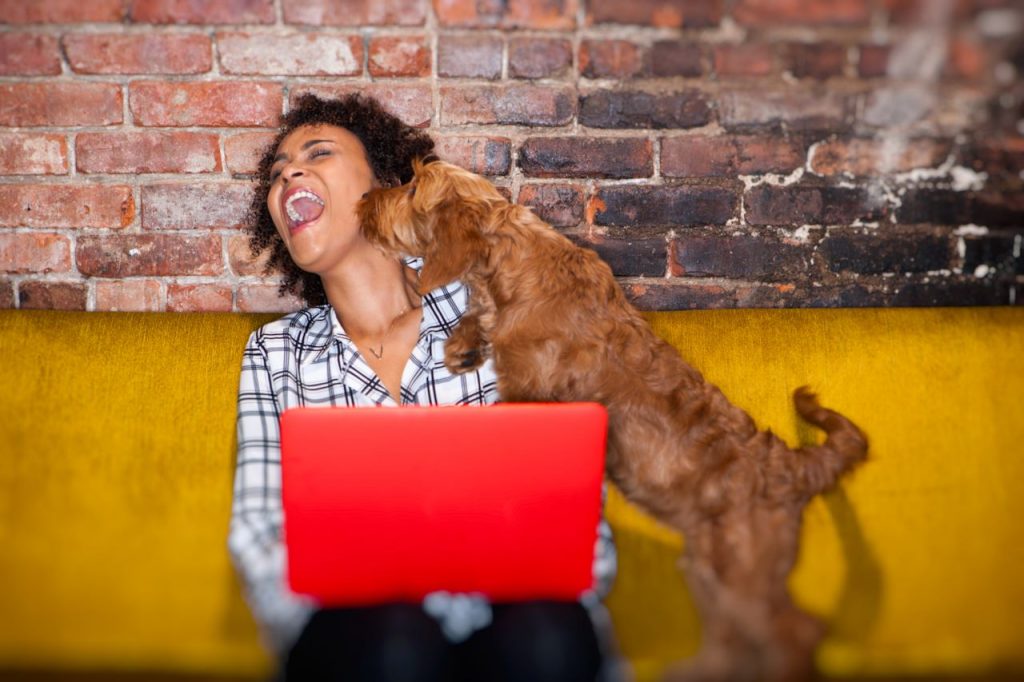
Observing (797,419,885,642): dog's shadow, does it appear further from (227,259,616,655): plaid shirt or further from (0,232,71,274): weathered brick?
(0,232,71,274): weathered brick

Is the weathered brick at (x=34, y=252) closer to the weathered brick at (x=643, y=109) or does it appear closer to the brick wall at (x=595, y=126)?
the brick wall at (x=595, y=126)

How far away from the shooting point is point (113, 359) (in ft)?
6.31

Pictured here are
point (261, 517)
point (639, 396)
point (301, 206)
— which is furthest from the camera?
point (301, 206)

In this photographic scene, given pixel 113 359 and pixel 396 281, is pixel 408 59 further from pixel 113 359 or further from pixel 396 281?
pixel 113 359

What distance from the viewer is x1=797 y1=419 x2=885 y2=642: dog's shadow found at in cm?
142

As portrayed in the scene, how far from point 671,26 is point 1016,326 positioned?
1207mm

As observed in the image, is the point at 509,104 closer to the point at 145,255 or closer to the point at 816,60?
the point at 816,60

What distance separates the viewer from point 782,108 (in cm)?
216

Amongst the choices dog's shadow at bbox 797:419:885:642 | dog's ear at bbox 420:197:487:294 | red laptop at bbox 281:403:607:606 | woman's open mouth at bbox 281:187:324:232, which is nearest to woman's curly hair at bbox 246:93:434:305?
woman's open mouth at bbox 281:187:324:232

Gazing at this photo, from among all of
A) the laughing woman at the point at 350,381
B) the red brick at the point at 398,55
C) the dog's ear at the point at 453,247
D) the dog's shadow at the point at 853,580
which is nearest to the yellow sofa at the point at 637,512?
the dog's shadow at the point at 853,580

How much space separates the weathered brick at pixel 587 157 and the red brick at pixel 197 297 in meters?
0.96

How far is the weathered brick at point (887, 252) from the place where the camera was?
2211 millimetres

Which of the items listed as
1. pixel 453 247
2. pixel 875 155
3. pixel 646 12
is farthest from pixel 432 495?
pixel 875 155

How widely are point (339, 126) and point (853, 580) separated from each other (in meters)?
1.63
